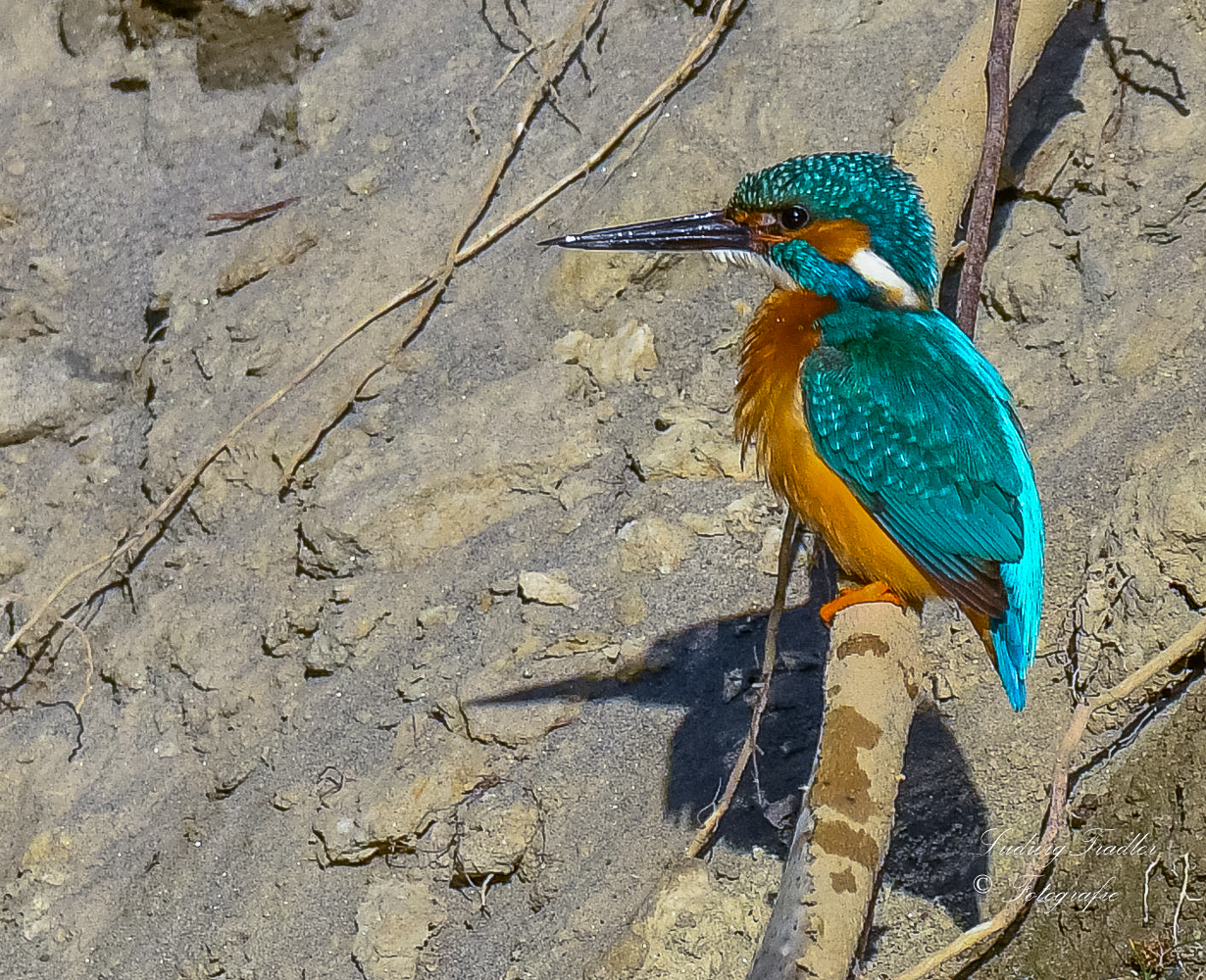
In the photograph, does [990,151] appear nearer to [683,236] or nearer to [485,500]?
[683,236]

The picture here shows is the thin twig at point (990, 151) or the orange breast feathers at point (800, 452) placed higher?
the thin twig at point (990, 151)

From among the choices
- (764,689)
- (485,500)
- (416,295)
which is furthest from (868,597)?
(416,295)

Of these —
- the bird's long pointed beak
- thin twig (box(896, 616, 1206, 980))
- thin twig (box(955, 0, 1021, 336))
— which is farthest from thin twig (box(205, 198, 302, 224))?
thin twig (box(896, 616, 1206, 980))

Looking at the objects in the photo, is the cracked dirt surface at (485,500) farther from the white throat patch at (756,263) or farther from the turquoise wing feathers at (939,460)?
the white throat patch at (756,263)

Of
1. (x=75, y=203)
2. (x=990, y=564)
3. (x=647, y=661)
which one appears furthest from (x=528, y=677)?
(x=75, y=203)

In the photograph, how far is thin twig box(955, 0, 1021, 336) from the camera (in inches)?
97.3

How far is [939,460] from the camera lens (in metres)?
2.35

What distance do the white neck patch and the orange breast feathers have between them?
9 cm

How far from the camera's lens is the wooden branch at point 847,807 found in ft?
5.36

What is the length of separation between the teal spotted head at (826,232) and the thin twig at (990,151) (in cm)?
7

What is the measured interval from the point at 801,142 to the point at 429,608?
5.32 feet

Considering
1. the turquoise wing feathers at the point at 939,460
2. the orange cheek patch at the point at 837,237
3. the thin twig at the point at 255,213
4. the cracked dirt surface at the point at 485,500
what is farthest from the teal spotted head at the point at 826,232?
the thin twig at the point at 255,213

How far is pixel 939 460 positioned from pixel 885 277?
0.39m

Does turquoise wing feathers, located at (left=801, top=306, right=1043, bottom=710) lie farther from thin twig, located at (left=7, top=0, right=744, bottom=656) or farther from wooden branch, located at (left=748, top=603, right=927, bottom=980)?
thin twig, located at (left=7, top=0, right=744, bottom=656)
